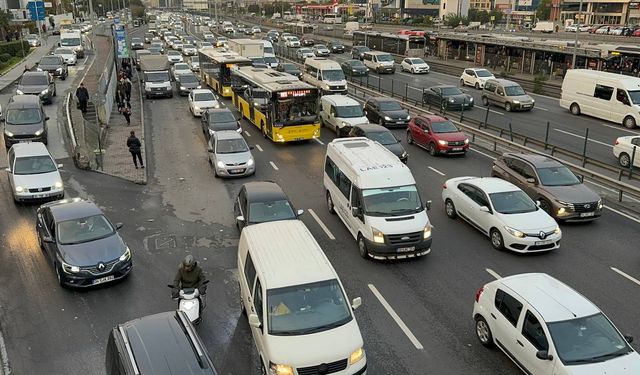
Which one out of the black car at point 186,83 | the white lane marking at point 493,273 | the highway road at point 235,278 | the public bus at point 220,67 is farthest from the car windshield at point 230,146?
the black car at point 186,83

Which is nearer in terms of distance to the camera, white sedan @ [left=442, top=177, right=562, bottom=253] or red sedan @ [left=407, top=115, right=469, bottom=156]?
white sedan @ [left=442, top=177, right=562, bottom=253]

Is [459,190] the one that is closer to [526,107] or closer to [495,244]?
[495,244]

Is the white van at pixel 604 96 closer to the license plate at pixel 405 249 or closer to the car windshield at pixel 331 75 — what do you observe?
the car windshield at pixel 331 75

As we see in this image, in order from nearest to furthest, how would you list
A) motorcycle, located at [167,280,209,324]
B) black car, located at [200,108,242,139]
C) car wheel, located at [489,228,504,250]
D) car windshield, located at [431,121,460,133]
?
motorcycle, located at [167,280,209,324], car wheel, located at [489,228,504,250], car windshield, located at [431,121,460,133], black car, located at [200,108,242,139]

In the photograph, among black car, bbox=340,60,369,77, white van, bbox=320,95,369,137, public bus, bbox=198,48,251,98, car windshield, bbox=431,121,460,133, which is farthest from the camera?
black car, bbox=340,60,369,77

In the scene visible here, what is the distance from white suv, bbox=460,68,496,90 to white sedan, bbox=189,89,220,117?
20287 mm

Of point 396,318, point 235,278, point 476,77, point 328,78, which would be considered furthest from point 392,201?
point 476,77

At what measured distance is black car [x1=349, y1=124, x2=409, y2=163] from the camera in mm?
22188

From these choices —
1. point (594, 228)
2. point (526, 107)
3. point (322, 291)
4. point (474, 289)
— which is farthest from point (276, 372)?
point (526, 107)

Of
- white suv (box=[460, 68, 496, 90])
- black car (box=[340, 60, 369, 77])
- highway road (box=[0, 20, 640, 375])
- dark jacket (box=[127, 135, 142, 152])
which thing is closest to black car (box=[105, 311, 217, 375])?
highway road (box=[0, 20, 640, 375])

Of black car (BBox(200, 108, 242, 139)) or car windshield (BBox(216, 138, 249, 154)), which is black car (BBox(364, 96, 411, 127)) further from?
car windshield (BBox(216, 138, 249, 154))

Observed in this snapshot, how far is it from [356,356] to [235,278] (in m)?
5.34

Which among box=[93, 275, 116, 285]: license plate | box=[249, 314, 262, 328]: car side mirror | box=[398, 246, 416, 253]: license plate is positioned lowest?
box=[93, 275, 116, 285]: license plate

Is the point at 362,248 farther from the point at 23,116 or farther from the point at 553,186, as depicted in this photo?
the point at 23,116
